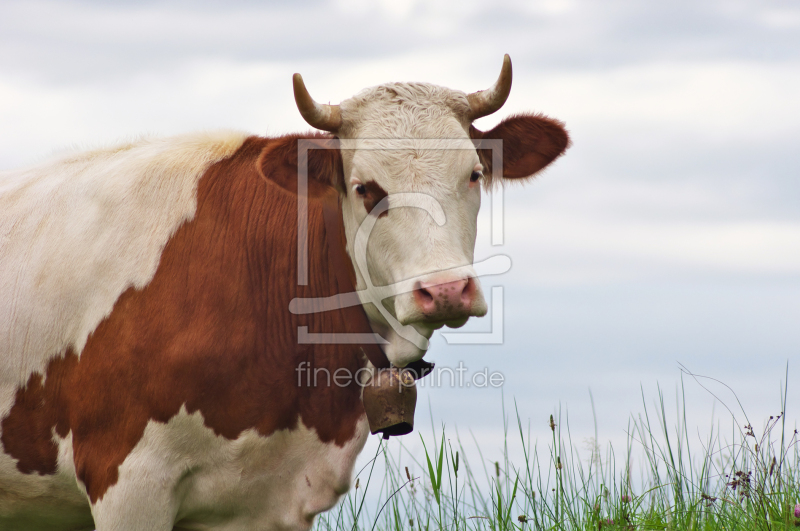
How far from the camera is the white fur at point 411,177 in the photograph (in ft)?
13.6

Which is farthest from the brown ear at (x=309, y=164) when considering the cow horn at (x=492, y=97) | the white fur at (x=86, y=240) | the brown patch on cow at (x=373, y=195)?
the cow horn at (x=492, y=97)

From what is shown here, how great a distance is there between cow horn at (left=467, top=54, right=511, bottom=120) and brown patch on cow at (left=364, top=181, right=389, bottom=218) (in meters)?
0.81

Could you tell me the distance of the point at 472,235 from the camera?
452cm

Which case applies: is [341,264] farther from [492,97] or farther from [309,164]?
[492,97]

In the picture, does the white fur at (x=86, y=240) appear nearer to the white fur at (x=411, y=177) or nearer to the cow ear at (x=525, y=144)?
the white fur at (x=411, y=177)

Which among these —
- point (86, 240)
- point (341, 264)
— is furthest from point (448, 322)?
point (86, 240)

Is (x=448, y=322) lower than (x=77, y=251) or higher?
lower

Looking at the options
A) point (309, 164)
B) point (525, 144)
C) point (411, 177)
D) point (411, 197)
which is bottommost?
point (411, 197)

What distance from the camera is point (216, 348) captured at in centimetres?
472

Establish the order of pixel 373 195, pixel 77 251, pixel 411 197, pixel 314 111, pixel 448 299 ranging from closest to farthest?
pixel 448 299 < pixel 411 197 < pixel 373 195 < pixel 314 111 < pixel 77 251

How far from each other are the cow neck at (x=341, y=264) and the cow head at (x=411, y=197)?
0.06 metres

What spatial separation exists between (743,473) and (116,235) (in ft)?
12.9

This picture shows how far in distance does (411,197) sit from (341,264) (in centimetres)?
82

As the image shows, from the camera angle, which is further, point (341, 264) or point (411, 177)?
point (341, 264)
